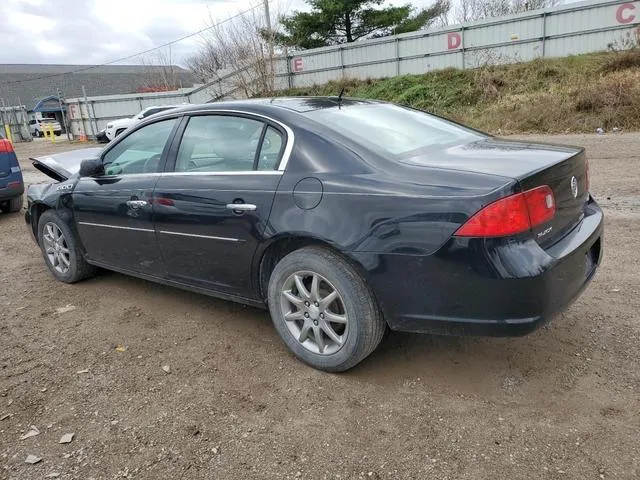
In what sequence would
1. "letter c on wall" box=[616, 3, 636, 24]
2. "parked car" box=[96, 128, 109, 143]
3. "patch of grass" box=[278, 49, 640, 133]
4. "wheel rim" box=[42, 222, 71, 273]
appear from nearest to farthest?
"wheel rim" box=[42, 222, 71, 273] → "patch of grass" box=[278, 49, 640, 133] → "letter c on wall" box=[616, 3, 636, 24] → "parked car" box=[96, 128, 109, 143]

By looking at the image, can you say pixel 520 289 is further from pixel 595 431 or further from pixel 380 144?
pixel 380 144

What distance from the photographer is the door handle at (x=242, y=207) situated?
A: 3125 millimetres

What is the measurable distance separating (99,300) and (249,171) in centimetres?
204

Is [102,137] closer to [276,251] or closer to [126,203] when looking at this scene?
[126,203]

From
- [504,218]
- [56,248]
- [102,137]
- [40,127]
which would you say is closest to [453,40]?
[102,137]

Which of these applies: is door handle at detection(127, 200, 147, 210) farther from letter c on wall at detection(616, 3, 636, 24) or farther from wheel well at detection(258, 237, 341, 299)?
letter c on wall at detection(616, 3, 636, 24)

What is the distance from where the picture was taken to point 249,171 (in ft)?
10.7

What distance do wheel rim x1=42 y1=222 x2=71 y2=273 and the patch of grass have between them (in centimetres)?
1355

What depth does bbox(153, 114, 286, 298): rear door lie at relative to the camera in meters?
3.16

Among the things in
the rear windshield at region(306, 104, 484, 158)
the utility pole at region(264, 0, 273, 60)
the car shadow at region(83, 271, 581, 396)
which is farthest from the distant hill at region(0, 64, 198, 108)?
the car shadow at region(83, 271, 581, 396)

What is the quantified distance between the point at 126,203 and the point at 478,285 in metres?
2.63

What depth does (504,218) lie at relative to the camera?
2414 millimetres

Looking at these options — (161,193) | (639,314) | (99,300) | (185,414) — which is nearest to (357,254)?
(185,414)

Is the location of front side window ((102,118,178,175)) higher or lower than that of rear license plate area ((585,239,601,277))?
higher
